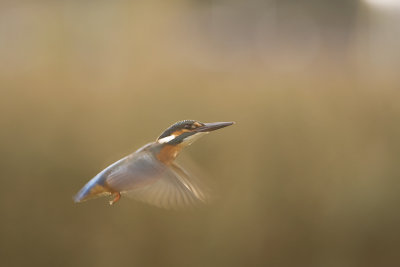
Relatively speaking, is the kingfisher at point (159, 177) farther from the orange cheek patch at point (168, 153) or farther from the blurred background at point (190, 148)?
the blurred background at point (190, 148)

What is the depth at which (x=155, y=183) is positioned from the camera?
34 cm

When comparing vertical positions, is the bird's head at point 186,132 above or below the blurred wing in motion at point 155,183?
above

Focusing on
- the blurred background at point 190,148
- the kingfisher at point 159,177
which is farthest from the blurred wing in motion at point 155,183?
the blurred background at point 190,148

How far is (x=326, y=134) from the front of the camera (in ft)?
5.63

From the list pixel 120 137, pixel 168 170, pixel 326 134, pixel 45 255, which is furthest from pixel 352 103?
pixel 168 170

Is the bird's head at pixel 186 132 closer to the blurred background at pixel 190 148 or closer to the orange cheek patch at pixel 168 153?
the orange cheek patch at pixel 168 153

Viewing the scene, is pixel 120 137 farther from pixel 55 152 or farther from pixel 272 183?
pixel 272 183

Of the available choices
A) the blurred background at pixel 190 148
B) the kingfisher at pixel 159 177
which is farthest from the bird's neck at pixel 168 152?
the blurred background at pixel 190 148

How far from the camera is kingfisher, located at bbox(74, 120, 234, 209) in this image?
12.1 inches

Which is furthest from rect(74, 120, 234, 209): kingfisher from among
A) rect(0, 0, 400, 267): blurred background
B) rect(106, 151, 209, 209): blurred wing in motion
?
rect(0, 0, 400, 267): blurred background

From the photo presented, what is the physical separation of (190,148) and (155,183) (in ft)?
3.89

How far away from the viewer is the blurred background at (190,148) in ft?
5.16

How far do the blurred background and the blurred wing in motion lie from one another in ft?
3.92

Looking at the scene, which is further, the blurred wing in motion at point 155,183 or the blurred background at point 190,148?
the blurred background at point 190,148
